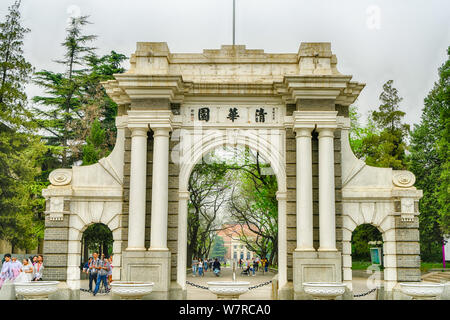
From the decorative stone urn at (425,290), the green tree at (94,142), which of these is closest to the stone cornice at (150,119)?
the decorative stone urn at (425,290)

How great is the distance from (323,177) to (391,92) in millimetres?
17379

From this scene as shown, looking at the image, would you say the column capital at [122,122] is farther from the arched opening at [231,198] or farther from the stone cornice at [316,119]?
the arched opening at [231,198]

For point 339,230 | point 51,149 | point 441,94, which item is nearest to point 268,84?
point 339,230

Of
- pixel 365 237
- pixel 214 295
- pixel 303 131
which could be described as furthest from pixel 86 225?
pixel 365 237

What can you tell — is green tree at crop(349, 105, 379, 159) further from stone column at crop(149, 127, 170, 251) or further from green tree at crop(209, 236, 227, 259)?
green tree at crop(209, 236, 227, 259)

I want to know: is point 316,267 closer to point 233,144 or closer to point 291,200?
point 291,200

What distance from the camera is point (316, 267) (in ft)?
36.8

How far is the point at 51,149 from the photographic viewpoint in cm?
2592

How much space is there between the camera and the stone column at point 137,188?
1144 cm

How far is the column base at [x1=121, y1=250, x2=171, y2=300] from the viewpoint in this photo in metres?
11.1

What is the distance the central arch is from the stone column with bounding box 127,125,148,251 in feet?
3.05

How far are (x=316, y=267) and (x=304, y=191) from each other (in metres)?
1.72
